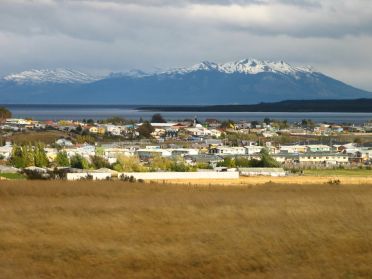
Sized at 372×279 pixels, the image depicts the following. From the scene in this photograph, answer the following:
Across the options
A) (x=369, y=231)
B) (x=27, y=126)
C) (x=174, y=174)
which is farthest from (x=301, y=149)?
(x=369, y=231)

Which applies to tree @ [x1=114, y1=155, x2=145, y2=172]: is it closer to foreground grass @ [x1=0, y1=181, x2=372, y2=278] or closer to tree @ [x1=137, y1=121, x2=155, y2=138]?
foreground grass @ [x1=0, y1=181, x2=372, y2=278]

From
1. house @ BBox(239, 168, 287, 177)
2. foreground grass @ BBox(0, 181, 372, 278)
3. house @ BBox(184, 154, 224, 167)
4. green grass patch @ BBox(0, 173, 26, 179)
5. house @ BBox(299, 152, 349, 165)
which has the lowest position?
house @ BBox(299, 152, 349, 165)

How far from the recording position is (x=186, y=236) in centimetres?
1526

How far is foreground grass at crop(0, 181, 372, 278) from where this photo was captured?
12.4 m

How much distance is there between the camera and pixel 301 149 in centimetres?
6506

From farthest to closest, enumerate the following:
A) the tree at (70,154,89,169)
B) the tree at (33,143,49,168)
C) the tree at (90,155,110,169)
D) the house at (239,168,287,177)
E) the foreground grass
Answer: the tree at (90,155,110,169), the tree at (33,143,49,168), the tree at (70,154,89,169), the house at (239,168,287,177), the foreground grass

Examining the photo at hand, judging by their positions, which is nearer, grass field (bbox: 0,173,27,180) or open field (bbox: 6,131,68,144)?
grass field (bbox: 0,173,27,180)

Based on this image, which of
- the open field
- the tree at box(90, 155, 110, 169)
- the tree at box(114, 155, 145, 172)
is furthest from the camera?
the open field

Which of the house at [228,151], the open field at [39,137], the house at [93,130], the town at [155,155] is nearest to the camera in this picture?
the town at [155,155]

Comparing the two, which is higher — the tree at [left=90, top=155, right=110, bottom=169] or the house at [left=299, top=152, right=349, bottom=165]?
the tree at [left=90, top=155, right=110, bottom=169]

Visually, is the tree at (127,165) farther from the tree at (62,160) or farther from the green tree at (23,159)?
the green tree at (23,159)

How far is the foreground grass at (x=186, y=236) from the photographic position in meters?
12.4

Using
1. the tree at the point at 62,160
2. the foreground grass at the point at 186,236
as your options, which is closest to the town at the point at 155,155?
the tree at the point at 62,160

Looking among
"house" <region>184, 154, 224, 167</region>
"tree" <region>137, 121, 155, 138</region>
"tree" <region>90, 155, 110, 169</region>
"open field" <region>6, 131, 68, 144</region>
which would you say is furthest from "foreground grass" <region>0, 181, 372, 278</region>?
"tree" <region>137, 121, 155, 138</region>
